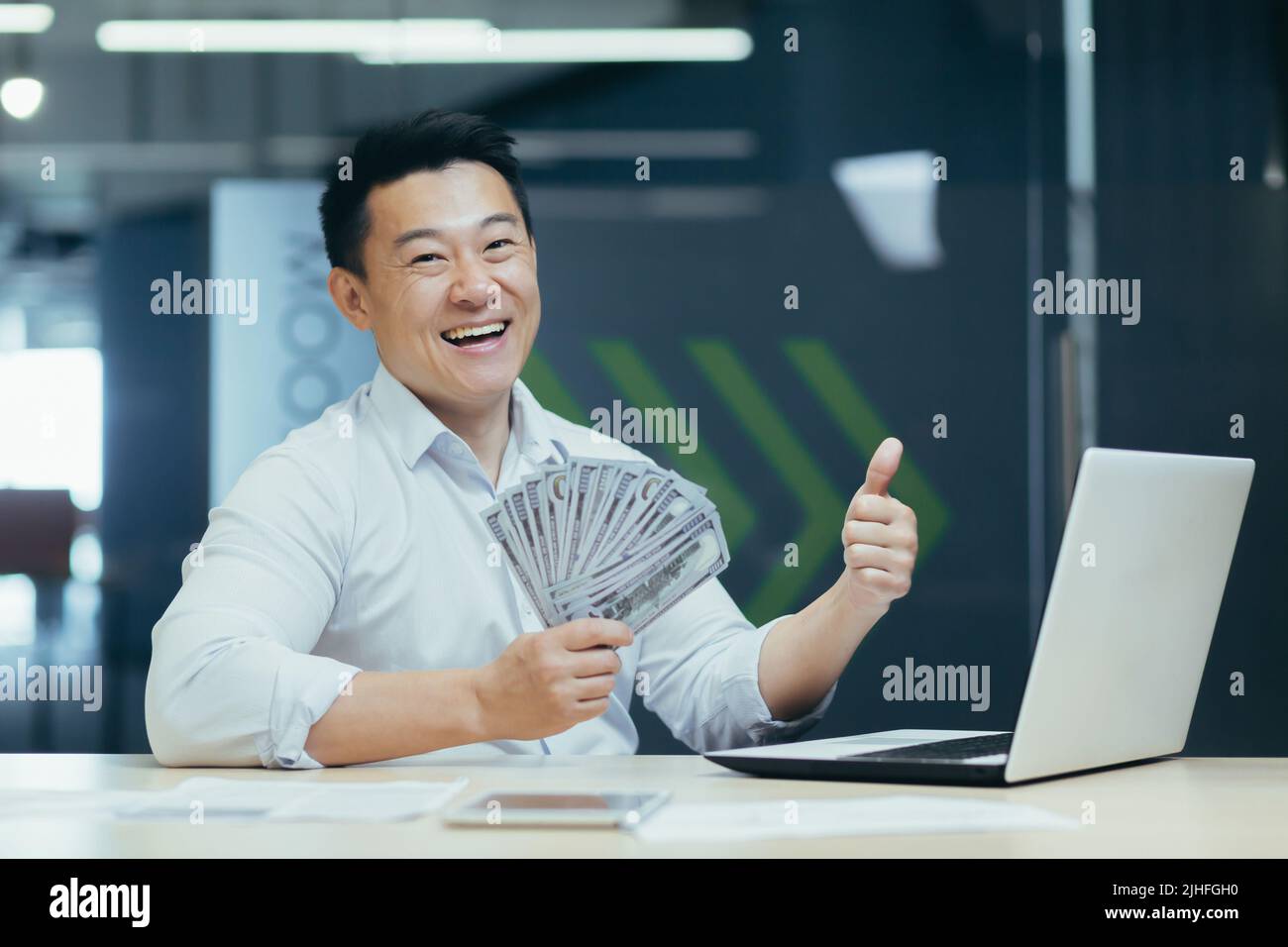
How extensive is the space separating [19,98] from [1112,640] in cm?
368

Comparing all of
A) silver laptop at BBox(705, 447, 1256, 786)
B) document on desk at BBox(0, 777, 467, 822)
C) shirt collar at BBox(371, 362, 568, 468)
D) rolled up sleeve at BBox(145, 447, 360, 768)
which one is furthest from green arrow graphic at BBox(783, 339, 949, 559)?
document on desk at BBox(0, 777, 467, 822)

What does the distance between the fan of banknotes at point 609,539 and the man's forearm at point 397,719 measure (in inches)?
6.1

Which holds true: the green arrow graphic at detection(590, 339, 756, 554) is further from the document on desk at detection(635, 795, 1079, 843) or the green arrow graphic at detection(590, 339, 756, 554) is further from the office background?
the document on desk at detection(635, 795, 1079, 843)

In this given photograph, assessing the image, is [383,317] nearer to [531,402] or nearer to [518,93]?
[531,402]

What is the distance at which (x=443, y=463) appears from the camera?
2232mm

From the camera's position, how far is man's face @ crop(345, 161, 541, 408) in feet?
7.48

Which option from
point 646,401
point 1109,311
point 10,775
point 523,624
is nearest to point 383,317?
point 523,624

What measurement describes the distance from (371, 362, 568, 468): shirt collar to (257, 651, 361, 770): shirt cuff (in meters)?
0.65

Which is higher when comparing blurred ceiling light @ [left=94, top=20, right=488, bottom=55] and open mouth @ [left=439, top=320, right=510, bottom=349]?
blurred ceiling light @ [left=94, top=20, right=488, bottom=55]

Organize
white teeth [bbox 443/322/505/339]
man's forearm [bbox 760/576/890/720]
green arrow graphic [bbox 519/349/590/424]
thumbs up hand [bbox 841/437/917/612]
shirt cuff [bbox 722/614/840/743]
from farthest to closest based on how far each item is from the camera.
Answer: green arrow graphic [bbox 519/349/590/424] < white teeth [bbox 443/322/505/339] < shirt cuff [bbox 722/614/840/743] < man's forearm [bbox 760/576/890/720] < thumbs up hand [bbox 841/437/917/612]

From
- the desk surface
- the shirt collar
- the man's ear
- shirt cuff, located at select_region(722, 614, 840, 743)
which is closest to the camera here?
the desk surface

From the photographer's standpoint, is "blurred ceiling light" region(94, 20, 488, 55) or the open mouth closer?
the open mouth

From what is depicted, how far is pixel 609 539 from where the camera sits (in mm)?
1542

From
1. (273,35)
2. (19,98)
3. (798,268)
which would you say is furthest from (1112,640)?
(19,98)
